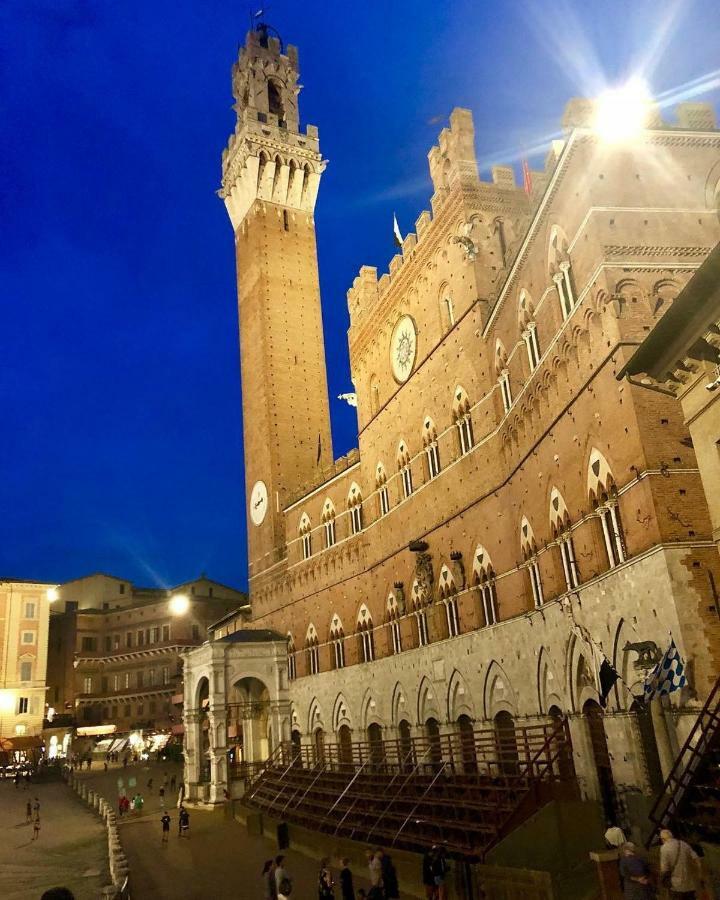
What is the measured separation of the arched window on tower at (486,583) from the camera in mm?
22875

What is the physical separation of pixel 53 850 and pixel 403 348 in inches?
874

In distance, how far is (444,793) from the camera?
1978cm

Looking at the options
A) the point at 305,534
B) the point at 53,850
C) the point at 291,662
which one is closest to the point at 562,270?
the point at 305,534

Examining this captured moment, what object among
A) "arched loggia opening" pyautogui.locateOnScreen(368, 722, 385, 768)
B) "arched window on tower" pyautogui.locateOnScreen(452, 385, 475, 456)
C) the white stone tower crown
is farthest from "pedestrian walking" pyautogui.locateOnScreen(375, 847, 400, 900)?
the white stone tower crown

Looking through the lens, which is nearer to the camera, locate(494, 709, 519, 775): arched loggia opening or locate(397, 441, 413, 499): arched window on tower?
locate(494, 709, 519, 775): arched loggia opening

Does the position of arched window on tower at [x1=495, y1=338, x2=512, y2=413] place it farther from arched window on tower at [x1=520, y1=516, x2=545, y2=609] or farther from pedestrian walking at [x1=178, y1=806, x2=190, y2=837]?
pedestrian walking at [x1=178, y1=806, x2=190, y2=837]

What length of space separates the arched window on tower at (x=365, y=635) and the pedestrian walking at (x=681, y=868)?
22834 mm

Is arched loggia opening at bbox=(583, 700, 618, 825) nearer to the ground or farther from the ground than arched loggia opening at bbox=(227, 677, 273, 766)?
nearer to the ground

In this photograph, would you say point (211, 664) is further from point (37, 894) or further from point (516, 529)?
point (516, 529)

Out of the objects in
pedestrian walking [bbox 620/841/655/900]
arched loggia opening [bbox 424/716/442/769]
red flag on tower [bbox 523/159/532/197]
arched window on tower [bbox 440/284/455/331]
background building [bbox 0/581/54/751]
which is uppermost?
red flag on tower [bbox 523/159/532/197]

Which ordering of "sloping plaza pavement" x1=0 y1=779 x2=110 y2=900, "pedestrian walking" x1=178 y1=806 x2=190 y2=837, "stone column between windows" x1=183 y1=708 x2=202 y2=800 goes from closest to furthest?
"sloping plaza pavement" x1=0 y1=779 x2=110 y2=900 < "pedestrian walking" x1=178 y1=806 x2=190 y2=837 < "stone column between windows" x1=183 y1=708 x2=202 y2=800

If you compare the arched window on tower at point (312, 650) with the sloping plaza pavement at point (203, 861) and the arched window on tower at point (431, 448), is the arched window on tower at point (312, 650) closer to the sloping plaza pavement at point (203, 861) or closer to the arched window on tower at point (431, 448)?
the sloping plaza pavement at point (203, 861)

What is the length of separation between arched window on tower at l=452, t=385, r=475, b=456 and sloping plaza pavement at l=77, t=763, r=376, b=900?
1250cm

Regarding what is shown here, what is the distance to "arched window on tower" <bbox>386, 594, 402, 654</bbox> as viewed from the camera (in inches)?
1169
